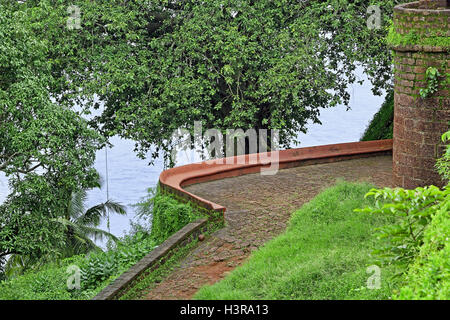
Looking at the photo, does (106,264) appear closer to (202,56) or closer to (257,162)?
(257,162)

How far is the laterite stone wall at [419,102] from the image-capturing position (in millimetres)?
9930

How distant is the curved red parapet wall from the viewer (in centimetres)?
1236

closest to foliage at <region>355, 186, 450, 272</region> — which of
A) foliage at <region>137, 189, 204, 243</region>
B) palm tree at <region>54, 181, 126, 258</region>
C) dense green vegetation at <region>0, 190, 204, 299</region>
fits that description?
dense green vegetation at <region>0, 190, 204, 299</region>

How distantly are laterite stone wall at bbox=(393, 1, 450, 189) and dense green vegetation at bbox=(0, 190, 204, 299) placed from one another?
3159 mm

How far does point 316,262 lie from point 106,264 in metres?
3.47

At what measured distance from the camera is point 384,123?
56.5 feet

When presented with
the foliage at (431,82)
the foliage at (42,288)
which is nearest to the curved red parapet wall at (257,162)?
the foliage at (42,288)

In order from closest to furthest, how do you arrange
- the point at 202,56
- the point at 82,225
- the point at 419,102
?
the point at 419,102
the point at 202,56
the point at 82,225

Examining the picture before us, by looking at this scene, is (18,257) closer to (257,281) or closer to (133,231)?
(133,231)

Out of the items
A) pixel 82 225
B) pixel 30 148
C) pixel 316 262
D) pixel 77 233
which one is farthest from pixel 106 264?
pixel 82 225

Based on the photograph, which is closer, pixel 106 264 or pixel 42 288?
pixel 106 264

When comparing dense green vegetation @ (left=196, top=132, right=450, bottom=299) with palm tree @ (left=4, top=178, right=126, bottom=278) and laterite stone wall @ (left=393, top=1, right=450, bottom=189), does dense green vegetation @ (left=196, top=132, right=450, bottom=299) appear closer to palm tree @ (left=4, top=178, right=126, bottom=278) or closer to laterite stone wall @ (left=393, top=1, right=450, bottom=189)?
laterite stone wall @ (left=393, top=1, right=450, bottom=189)
